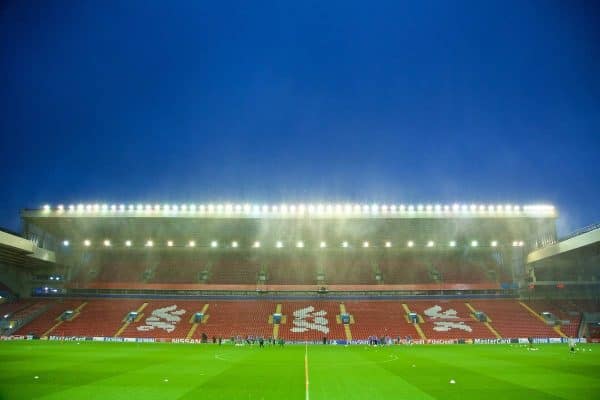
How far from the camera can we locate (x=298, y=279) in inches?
2199

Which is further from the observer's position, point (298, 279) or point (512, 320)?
point (298, 279)

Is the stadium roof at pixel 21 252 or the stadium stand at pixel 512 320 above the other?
the stadium roof at pixel 21 252

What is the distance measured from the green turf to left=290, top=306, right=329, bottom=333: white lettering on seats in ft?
60.5

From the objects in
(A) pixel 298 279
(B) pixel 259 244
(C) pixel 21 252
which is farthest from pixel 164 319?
(A) pixel 298 279

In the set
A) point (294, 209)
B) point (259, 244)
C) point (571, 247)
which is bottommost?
point (571, 247)

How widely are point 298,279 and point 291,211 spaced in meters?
11.2

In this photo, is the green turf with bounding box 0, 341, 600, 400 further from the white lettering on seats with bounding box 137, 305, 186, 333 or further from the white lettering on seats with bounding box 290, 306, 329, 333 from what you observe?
the white lettering on seats with bounding box 137, 305, 186, 333

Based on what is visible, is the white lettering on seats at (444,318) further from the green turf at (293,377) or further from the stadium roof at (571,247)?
the green turf at (293,377)

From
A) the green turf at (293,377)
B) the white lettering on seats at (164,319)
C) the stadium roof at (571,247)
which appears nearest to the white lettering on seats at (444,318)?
the stadium roof at (571,247)

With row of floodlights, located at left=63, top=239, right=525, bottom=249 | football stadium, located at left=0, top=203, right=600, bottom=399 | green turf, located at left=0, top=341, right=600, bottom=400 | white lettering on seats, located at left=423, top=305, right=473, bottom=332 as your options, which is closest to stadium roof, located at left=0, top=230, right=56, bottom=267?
football stadium, located at left=0, top=203, right=600, bottom=399

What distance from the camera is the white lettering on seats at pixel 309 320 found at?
4566 cm

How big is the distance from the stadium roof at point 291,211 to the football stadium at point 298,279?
0.15 metres

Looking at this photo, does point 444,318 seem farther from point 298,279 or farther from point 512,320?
point 298,279

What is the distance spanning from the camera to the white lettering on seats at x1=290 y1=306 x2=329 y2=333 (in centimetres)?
4566
